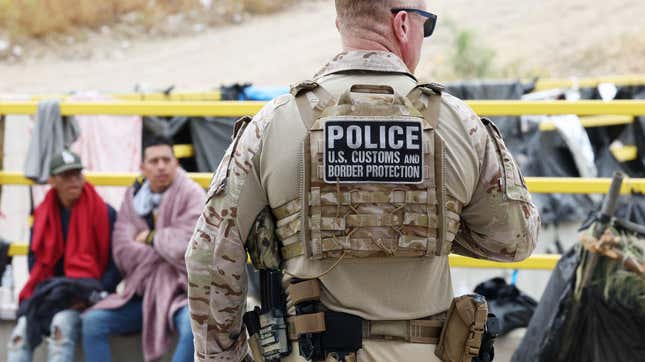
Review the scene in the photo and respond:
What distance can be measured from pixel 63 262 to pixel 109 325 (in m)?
0.48

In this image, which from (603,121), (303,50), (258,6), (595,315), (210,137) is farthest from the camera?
(258,6)

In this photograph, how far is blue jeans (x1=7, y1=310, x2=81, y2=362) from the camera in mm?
5102

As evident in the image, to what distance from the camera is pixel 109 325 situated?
5.12 m

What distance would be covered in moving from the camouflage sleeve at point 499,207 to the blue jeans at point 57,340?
108 inches

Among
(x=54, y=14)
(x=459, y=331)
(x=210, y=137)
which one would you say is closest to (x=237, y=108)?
(x=210, y=137)

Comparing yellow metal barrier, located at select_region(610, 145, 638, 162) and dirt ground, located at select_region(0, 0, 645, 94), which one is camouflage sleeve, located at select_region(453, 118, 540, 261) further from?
dirt ground, located at select_region(0, 0, 645, 94)

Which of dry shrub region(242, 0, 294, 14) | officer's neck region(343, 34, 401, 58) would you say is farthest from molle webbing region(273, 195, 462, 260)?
dry shrub region(242, 0, 294, 14)

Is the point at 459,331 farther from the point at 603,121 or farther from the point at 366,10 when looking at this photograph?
the point at 603,121

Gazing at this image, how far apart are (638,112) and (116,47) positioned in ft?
69.2

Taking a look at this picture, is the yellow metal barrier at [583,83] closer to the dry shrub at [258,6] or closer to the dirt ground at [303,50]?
the dirt ground at [303,50]

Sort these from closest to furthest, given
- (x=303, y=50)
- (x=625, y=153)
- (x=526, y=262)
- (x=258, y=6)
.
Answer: (x=526, y=262) → (x=625, y=153) → (x=303, y=50) → (x=258, y=6)

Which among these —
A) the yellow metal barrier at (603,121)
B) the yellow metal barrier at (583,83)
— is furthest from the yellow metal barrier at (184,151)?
the yellow metal barrier at (583,83)

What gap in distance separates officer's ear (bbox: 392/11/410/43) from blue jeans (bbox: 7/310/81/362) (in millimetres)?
2869

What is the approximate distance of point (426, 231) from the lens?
9.25 ft
